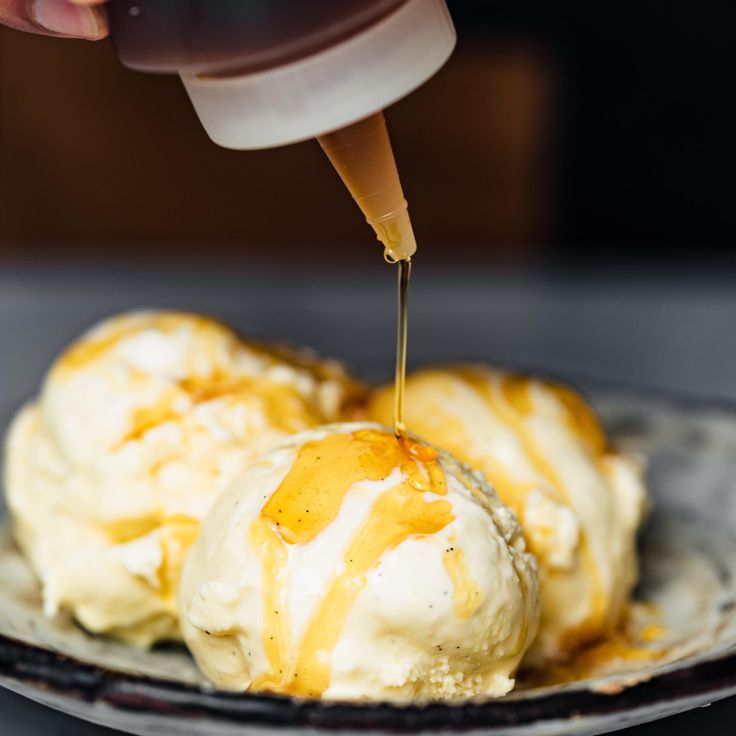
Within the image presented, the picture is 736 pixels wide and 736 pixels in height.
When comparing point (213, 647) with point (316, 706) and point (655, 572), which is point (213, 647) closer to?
point (316, 706)

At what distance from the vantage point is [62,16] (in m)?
0.67

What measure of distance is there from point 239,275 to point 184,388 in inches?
49.2

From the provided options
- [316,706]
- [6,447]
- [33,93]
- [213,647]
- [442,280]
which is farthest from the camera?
[33,93]

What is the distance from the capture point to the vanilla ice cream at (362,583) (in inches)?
25.5

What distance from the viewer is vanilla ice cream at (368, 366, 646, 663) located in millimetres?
798

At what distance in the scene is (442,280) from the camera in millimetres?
2051

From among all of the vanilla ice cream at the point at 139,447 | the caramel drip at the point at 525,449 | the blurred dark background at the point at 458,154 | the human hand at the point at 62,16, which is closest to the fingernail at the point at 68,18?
the human hand at the point at 62,16

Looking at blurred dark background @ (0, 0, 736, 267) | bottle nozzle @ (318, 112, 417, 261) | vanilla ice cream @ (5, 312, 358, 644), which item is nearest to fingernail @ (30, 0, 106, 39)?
bottle nozzle @ (318, 112, 417, 261)

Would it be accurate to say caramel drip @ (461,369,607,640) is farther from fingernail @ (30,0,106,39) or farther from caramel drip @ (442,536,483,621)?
fingernail @ (30,0,106,39)

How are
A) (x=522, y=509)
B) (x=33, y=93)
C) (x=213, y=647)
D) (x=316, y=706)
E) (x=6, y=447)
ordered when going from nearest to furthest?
(x=316, y=706) < (x=213, y=647) < (x=522, y=509) < (x=6, y=447) < (x=33, y=93)

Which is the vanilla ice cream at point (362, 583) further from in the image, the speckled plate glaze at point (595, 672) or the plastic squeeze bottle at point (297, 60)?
the plastic squeeze bottle at point (297, 60)

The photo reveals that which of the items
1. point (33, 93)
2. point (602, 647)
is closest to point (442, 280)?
point (33, 93)

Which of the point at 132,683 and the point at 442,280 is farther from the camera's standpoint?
the point at 442,280

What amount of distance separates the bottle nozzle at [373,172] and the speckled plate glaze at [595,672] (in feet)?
0.93
